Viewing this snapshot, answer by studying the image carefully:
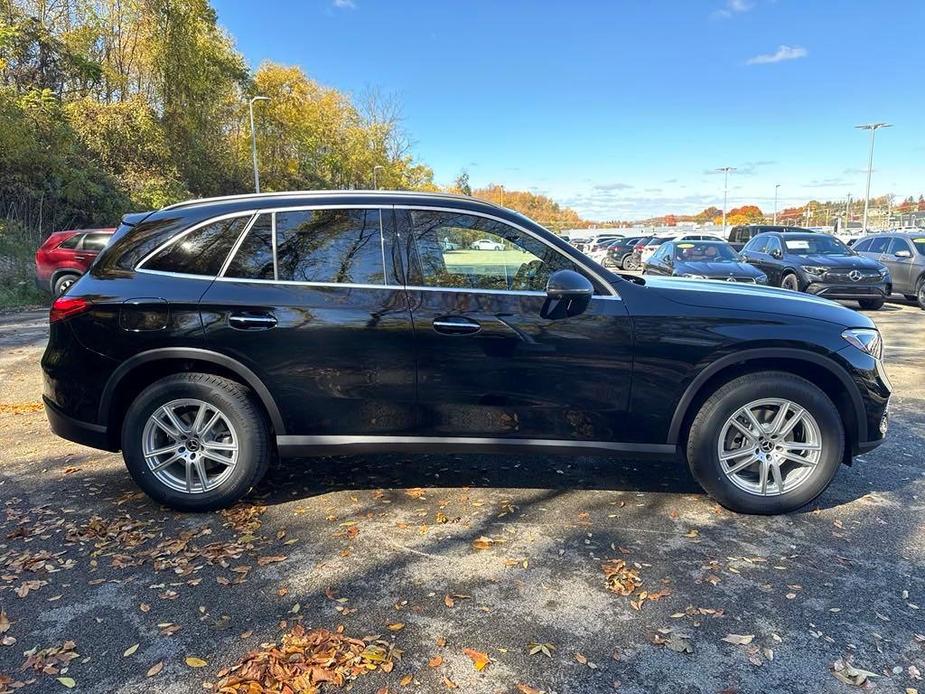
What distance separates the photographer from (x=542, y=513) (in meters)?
3.72

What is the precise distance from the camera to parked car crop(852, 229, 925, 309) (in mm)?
13375

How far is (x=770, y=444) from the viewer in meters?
3.65

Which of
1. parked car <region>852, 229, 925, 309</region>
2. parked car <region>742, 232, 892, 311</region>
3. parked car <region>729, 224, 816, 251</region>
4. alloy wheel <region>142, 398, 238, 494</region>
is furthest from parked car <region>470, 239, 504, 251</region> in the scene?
parked car <region>729, 224, 816, 251</region>

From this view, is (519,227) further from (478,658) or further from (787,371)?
(478,658)

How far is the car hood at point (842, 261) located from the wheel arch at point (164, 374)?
12.8 metres

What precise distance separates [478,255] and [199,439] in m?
1.98

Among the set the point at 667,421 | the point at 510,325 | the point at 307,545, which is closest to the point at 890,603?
the point at 667,421

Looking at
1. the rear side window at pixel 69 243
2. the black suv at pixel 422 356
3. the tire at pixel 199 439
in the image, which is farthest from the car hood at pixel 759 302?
the rear side window at pixel 69 243

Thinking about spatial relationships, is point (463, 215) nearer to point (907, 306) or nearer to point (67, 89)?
point (907, 306)

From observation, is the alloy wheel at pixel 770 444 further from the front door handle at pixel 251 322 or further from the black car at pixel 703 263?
the black car at pixel 703 263

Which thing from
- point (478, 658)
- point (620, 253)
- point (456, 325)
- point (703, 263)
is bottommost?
point (478, 658)

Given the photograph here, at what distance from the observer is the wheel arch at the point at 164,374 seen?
356cm

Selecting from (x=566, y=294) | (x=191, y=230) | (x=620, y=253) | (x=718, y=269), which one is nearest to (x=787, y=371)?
(x=566, y=294)

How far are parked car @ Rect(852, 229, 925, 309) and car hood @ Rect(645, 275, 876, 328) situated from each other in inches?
476
